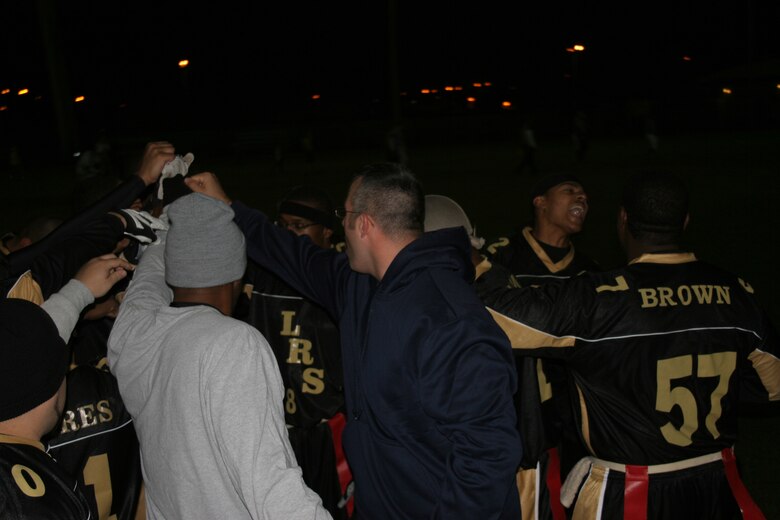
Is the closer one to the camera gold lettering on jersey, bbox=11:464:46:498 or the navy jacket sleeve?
gold lettering on jersey, bbox=11:464:46:498

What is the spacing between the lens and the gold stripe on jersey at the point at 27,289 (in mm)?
2672

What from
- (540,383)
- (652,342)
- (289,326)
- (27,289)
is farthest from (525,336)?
(27,289)

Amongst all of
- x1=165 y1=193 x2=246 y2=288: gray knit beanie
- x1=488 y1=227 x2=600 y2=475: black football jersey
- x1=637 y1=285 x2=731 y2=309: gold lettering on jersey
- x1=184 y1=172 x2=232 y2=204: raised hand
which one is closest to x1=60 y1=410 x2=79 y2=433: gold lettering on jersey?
x1=165 y1=193 x2=246 y2=288: gray knit beanie

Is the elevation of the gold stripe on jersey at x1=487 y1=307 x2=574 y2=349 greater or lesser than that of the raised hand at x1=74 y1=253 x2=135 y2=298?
lesser

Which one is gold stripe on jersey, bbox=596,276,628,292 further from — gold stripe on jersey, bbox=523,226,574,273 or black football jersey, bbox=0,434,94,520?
black football jersey, bbox=0,434,94,520

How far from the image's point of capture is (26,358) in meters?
1.91

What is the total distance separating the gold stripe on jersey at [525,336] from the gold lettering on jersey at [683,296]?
0.38m

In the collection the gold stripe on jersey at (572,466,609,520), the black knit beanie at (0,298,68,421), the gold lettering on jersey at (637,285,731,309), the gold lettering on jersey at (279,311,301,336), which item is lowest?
the gold stripe on jersey at (572,466,609,520)

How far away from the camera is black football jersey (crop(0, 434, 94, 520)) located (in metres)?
1.72

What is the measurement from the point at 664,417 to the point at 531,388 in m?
0.81

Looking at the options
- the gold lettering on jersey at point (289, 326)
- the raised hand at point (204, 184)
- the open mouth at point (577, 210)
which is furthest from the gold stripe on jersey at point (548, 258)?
the raised hand at point (204, 184)

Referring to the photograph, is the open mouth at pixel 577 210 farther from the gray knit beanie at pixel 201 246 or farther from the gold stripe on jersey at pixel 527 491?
the gray knit beanie at pixel 201 246

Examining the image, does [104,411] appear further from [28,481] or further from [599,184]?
[599,184]

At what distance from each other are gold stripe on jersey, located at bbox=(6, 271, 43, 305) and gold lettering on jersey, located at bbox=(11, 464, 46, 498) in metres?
1.02
